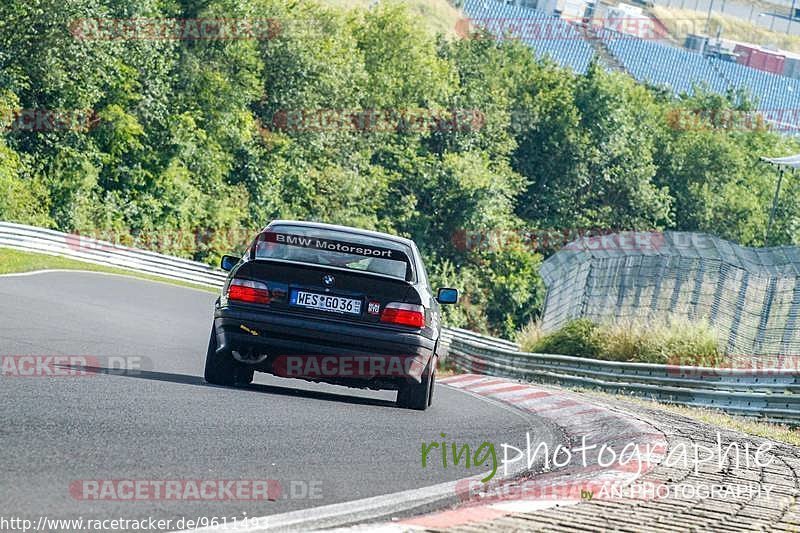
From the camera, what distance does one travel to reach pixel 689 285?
82.0 ft

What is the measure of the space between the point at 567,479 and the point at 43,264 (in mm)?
25632

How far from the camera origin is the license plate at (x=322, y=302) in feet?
33.2

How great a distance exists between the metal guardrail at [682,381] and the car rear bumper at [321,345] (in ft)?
18.1

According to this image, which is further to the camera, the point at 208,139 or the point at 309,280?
the point at 208,139

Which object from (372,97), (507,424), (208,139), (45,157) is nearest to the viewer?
(507,424)

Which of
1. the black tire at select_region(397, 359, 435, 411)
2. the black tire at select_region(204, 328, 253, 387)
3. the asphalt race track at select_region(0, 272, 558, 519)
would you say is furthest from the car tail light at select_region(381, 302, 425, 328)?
the black tire at select_region(204, 328, 253, 387)

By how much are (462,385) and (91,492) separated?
12882 mm

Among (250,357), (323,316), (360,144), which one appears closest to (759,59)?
→ (360,144)

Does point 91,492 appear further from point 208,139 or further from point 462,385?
point 208,139

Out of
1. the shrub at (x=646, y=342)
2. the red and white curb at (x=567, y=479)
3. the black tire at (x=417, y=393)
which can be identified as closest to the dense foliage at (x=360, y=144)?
the shrub at (x=646, y=342)

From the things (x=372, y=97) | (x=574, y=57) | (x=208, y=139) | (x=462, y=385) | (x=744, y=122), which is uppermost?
(x=574, y=57)

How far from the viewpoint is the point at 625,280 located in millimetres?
28797

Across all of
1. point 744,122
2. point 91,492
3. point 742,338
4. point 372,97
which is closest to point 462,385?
point 742,338

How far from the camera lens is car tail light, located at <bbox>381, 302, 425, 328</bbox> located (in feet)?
33.4
